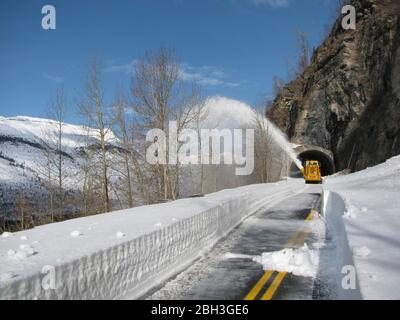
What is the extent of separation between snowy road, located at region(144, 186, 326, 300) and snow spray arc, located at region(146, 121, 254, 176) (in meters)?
16.7

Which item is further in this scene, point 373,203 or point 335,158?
point 335,158

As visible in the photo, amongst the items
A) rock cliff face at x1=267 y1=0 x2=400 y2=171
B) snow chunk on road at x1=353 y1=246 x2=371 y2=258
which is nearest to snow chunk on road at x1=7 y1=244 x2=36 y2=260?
snow chunk on road at x1=353 y1=246 x2=371 y2=258

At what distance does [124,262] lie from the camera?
631cm

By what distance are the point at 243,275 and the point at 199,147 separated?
3314 cm

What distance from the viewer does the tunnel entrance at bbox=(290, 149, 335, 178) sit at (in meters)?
51.7

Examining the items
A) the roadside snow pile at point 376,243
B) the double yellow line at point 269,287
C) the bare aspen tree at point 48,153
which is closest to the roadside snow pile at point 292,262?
the double yellow line at point 269,287

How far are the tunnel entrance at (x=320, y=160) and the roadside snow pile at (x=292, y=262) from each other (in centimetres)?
4403

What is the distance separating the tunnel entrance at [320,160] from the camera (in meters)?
51.7

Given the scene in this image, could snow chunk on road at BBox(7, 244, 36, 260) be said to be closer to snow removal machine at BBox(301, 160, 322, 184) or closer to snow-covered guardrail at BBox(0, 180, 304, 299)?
snow-covered guardrail at BBox(0, 180, 304, 299)

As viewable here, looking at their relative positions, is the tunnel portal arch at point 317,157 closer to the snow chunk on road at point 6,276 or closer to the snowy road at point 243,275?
the snowy road at point 243,275

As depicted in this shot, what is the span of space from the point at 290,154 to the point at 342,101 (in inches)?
447

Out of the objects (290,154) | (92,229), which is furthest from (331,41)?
(92,229)
